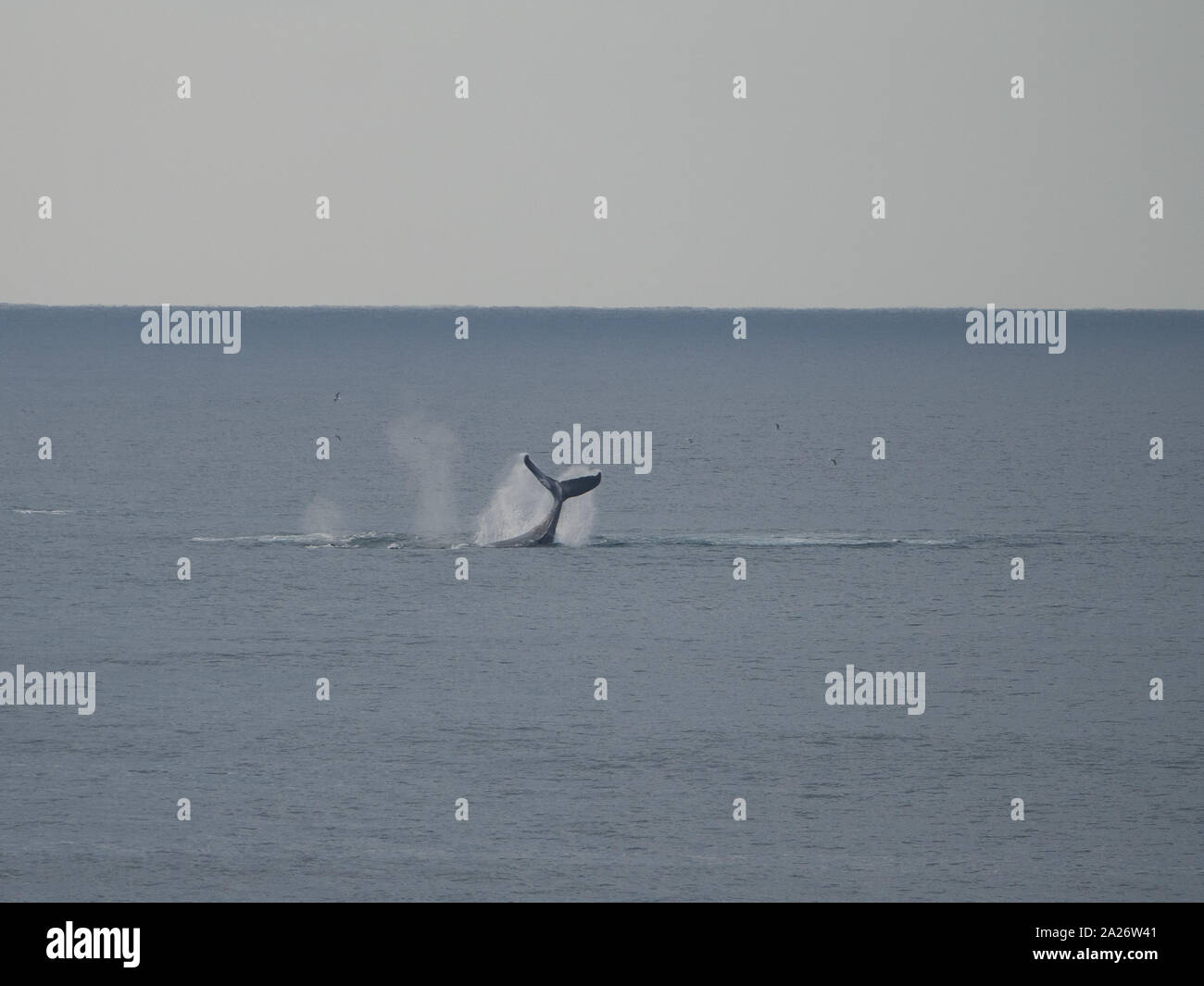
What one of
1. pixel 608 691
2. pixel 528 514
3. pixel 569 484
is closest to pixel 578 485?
pixel 569 484

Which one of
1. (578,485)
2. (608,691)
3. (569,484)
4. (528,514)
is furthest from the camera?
(528,514)

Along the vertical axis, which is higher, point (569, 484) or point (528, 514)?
point (528, 514)

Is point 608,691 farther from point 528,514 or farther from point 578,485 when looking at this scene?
point 528,514

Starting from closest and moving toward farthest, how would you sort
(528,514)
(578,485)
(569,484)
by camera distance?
(578,485) < (569,484) < (528,514)

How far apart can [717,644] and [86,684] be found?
2606cm

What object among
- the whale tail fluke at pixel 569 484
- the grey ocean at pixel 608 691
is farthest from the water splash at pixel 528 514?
the whale tail fluke at pixel 569 484

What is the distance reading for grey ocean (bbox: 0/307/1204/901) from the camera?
49938mm

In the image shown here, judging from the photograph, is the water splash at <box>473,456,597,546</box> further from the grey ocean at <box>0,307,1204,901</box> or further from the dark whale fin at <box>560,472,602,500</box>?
the dark whale fin at <box>560,472,602,500</box>

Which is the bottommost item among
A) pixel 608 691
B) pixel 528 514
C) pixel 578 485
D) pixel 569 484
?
pixel 608 691

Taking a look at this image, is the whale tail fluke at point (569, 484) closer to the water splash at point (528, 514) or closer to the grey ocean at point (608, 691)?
the grey ocean at point (608, 691)

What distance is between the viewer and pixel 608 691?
68250mm

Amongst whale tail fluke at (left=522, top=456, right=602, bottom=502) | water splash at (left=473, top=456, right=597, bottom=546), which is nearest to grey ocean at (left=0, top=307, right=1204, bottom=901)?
water splash at (left=473, top=456, right=597, bottom=546)
